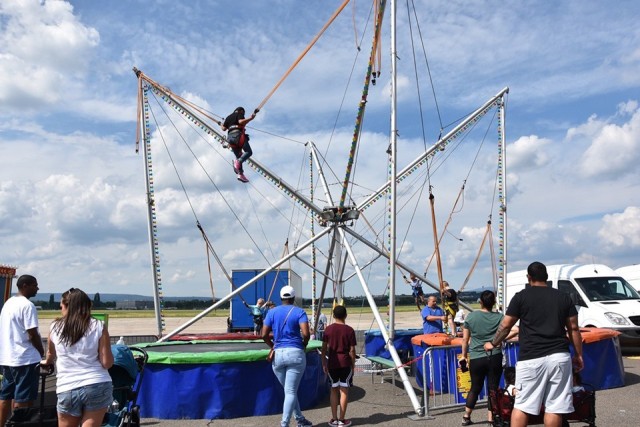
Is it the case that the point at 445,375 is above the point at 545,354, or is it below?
below

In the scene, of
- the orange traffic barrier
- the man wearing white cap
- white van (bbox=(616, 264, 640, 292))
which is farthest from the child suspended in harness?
white van (bbox=(616, 264, 640, 292))

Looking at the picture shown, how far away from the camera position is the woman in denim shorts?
4.48 m

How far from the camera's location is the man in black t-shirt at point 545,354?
5.03 metres

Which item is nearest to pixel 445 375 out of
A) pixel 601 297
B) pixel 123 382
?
pixel 123 382

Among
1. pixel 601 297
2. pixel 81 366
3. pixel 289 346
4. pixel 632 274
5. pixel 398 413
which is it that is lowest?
pixel 398 413

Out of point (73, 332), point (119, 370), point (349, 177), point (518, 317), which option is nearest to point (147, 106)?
point (349, 177)

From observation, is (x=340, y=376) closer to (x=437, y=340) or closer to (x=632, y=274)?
(x=437, y=340)

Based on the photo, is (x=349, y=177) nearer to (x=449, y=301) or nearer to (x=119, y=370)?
(x=449, y=301)

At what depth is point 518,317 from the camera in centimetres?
529

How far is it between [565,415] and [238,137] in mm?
7823

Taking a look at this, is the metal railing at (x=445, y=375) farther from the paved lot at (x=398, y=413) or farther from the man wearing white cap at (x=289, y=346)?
the man wearing white cap at (x=289, y=346)

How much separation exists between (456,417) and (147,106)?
8.58 meters

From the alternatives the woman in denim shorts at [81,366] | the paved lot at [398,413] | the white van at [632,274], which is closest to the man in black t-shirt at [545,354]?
the paved lot at [398,413]

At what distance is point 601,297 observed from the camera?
1512 centimetres
